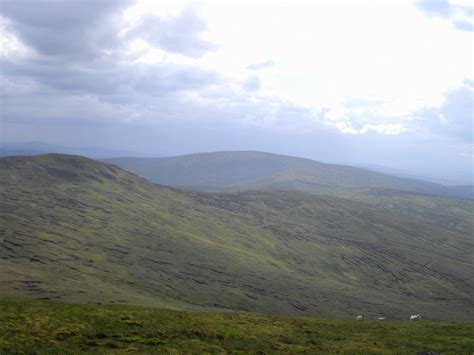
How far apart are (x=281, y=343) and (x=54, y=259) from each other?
321 feet

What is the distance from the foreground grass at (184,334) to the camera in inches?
1281

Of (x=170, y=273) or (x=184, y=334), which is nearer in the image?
(x=184, y=334)

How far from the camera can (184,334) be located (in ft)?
128

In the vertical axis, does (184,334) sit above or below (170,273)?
above

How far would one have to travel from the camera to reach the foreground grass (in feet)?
107

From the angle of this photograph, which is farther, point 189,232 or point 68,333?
point 189,232

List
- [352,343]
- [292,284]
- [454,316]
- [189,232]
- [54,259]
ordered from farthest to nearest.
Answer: [189,232] → [292,284] → [454,316] → [54,259] → [352,343]

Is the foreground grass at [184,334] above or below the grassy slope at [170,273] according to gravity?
above

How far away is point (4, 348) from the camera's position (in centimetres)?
2830

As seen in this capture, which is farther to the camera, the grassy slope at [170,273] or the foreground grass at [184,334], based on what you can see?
the grassy slope at [170,273]

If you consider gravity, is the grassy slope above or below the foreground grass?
below

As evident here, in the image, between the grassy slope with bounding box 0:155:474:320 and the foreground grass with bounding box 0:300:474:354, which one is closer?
the foreground grass with bounding box 0:300:474:354

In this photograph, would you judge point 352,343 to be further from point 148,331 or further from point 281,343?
point 148,331

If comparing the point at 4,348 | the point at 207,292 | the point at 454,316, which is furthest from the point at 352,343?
the point at 454,316
